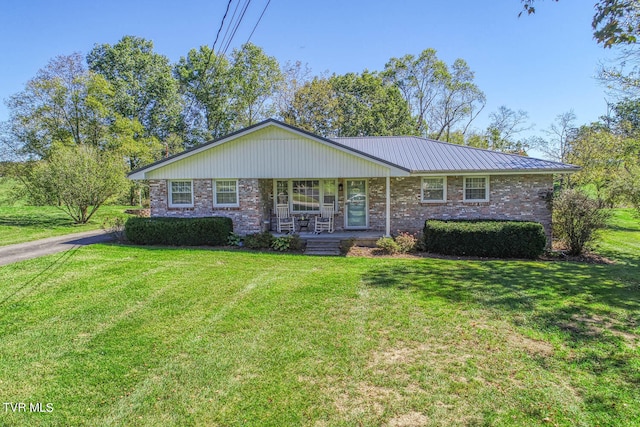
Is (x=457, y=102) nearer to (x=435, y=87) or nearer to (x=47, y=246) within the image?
(x=435, y=87)

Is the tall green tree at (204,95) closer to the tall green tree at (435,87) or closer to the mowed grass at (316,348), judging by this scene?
the tall green tree at (435,87)

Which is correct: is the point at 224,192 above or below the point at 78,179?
below

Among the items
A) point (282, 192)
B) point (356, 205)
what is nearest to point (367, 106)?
point (356, 205)

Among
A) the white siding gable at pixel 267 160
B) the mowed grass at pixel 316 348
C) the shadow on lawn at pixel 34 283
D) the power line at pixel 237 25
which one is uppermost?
the power line at pixel 237 25

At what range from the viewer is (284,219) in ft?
46.5

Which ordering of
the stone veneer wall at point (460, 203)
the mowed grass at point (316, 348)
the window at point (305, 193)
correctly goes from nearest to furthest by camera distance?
the mowed grass at point (316, 348) → the stone veneer wall at point (460, 203) → the window at point (305, 193)

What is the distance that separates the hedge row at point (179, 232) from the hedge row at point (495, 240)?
7.70 meters

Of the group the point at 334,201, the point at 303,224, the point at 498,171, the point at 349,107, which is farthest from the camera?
the point at 349,107

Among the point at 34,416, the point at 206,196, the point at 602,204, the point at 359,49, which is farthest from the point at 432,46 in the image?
the point at 34,416

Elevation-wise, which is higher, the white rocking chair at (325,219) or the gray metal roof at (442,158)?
the gray metal roof at (442,158)

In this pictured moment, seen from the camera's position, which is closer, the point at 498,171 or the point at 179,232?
the point at 179,232

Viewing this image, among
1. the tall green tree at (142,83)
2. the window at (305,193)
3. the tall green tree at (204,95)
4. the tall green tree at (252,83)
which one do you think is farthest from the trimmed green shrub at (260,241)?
the tall green tree at (204,95)

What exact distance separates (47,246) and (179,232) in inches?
165

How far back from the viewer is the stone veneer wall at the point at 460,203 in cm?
1290
